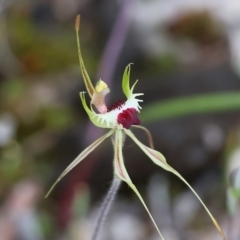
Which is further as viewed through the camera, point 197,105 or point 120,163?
point 197,105

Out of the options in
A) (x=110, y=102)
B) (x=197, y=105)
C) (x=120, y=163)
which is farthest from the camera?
(x=110, y=102)

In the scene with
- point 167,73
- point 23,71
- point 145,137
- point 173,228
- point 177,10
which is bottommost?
point 173,228

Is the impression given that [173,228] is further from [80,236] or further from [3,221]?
[3,221]

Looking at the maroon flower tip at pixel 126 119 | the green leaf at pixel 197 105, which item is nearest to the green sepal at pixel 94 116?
the maroon flower tip at pixel 126 119

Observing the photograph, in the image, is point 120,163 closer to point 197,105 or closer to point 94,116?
point 94,116

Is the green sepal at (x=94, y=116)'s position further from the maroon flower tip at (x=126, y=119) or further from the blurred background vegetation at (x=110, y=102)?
the blurred background vegetation at (x=110, y=102)

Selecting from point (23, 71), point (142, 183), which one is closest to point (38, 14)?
point (23, 71)

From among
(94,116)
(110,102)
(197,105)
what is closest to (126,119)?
(94,116)

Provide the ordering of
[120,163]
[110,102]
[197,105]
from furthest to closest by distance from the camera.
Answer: [110,102] < [197,105] < [120,163]

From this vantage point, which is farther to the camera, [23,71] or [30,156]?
[23,71]
